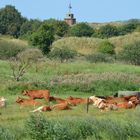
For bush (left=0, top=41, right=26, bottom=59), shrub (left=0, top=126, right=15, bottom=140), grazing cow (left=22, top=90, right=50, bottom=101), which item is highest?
bush (left=0, top=41, right=26, bottom=59)

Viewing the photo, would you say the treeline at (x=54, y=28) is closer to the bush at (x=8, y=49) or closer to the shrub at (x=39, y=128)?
the bush at (x=8, y=49)

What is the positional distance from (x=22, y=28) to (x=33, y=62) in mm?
62920

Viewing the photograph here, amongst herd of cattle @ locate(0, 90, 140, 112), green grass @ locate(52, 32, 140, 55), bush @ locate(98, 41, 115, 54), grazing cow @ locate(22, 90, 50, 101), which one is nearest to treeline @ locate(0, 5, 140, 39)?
green grass @ locate(52, 32, 140, 55)

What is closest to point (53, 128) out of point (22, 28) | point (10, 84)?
Result: point (10, 84)

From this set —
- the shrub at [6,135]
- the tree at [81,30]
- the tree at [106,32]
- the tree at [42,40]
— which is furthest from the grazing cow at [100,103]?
the tree at [81,30]

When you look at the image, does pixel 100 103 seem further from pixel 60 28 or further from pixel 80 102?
pixel 60 28

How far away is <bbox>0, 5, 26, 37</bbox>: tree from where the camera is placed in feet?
334

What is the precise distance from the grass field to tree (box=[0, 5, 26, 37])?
64.7 metres

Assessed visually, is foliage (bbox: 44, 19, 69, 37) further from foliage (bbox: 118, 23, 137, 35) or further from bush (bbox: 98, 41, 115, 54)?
bush (bbox: 98, 41, 115, 54)

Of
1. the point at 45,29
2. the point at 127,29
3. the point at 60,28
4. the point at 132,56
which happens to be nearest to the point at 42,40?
the point at 45,29

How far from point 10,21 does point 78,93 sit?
7825 cm

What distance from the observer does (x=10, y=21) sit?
341 ft

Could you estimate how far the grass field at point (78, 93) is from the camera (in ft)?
42.5

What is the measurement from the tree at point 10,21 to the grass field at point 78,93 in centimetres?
6466
